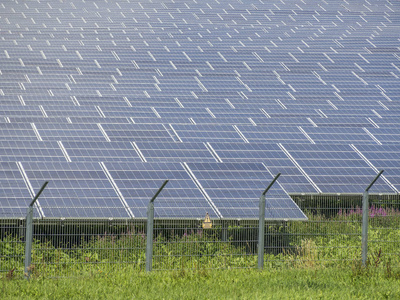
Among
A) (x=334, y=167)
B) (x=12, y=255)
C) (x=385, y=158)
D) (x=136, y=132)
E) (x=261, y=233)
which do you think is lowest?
(x=12, y=255)

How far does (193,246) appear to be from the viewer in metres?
13.8

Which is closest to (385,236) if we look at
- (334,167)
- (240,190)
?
(240,190)

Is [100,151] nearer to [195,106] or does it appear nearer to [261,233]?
[195,106]

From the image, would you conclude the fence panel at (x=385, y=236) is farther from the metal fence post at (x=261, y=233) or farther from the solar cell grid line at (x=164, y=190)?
the solar cell grid line at (x=164, y=190)

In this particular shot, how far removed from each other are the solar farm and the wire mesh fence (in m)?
0.38

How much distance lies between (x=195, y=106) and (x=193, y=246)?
11196 mm

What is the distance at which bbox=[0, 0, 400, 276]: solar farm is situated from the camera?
16.5 m

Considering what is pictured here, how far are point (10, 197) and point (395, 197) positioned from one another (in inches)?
402

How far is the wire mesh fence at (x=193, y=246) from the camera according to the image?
42.6ft

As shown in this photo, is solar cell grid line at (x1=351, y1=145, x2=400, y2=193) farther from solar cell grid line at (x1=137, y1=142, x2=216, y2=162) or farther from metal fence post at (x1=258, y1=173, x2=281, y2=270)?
metal fence post at (x1=258, y1=173, x2=281, y2=270)

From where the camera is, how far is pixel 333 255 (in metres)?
14.4

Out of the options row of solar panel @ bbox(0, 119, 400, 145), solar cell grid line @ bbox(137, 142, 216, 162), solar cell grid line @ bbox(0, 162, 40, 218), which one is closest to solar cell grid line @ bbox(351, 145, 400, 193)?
row of solar panel @ bbox(0, 119, 400, 145)

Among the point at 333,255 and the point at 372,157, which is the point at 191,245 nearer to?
the point at 333,255

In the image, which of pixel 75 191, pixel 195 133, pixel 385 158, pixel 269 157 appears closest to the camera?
pixel 75 191
